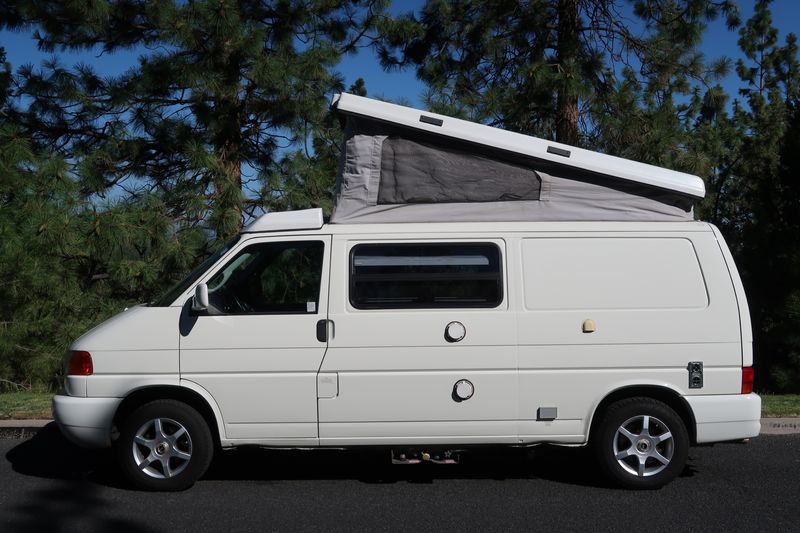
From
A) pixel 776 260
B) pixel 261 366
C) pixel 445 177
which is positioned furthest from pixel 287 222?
pixel 776 260

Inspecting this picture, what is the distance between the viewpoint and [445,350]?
229 inches

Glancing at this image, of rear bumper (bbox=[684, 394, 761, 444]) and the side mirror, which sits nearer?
the side mirror

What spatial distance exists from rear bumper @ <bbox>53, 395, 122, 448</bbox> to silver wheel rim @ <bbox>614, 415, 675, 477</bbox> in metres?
3.59


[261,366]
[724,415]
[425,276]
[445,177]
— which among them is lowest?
[724,415]

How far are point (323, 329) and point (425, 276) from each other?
82cm

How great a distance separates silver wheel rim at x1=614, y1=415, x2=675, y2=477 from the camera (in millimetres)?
5922

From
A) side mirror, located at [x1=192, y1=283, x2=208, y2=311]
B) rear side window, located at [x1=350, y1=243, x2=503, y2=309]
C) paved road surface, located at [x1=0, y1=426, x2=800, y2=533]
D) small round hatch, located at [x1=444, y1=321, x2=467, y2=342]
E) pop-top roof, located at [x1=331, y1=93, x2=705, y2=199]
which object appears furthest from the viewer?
pop-top roof, located at [x1=331, y1=93, x2=705, y2=199]

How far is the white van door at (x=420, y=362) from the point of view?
5.81m

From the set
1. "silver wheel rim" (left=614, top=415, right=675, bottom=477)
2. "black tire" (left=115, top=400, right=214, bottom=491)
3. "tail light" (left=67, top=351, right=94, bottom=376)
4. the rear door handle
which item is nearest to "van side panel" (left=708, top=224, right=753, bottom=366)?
"silver wheel rim" (left=614, top=415, right=675, bottom=477)

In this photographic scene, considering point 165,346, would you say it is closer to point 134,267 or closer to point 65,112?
point 134,267

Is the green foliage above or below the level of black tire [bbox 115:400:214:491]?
above

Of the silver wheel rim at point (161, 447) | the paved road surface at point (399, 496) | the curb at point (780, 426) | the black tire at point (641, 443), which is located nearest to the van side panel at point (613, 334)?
the black tire at point (641, 443)

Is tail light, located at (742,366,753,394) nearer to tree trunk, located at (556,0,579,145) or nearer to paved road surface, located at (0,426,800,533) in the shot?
paved road surface, located at (0,426,800,533)

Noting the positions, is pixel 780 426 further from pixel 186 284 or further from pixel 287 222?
pixel 186 284
